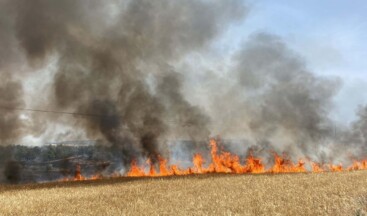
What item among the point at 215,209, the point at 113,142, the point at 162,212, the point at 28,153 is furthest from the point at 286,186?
the point at 28,153

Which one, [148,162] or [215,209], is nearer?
[215,209]

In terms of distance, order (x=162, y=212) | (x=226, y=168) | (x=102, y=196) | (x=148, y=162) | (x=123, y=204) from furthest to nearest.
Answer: (x=148, y=162) < (x=226, y=168) < (x=102, y=196) < (x=123, y=204) < (x=162, y=212)

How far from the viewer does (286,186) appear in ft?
51.2

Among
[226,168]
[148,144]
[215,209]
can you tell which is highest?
[148,144]

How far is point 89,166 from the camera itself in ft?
184

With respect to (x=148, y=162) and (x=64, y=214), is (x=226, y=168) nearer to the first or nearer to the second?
(x=148, y=162)

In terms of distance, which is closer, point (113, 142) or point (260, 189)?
point (260, 189)

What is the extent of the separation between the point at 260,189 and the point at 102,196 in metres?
5.64

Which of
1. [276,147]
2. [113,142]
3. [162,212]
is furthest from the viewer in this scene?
[276,147]

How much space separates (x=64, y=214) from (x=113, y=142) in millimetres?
25949

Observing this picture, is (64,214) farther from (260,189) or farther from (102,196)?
(260,189)

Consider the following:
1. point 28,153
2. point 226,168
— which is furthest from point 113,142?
point 28,153

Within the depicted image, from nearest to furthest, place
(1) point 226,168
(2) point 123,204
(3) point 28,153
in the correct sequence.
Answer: (2) point 123,204 → (1) point 226,168 → (3) point 28,153

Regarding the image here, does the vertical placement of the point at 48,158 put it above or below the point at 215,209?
above
